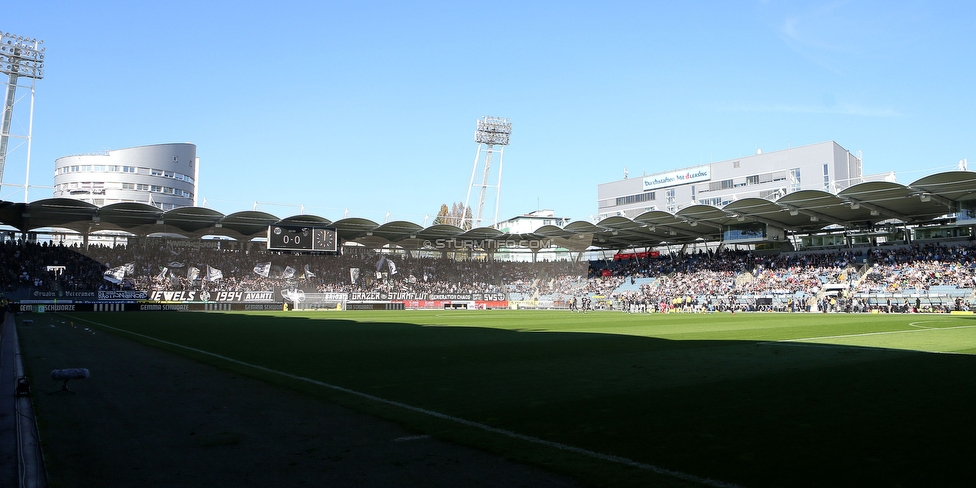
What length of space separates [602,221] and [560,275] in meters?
13.5

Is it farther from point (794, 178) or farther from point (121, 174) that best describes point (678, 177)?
point (121, 174)

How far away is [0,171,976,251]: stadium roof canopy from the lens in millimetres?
46156

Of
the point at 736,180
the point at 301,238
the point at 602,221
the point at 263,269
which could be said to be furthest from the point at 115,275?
the point at 736,180

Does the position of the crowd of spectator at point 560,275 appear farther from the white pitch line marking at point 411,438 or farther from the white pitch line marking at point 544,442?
the white pitch line marking at point 411,438

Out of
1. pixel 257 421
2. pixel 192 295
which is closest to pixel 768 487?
pixel 257 421

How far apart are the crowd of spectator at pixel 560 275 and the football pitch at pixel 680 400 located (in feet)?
107

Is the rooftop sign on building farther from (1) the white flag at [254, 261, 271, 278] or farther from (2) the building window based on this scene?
(1) the white flag at [254, 261, 271, 278]

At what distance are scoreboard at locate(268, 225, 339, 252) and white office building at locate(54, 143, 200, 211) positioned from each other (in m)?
54.4

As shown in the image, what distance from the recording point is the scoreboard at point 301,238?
58.3 metres

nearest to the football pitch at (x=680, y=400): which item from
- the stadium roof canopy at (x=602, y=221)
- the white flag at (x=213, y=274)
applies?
the stadium roof canopy at (x=602, y=221)

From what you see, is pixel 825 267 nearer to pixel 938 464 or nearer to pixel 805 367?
pixel 805 367

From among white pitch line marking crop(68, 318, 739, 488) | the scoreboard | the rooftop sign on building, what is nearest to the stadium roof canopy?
the scoreboard

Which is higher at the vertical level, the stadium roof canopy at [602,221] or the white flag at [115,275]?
the stadium roof canopy at [602,221]

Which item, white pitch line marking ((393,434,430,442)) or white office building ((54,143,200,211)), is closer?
white pitch line marking ((393,434,430,442))
